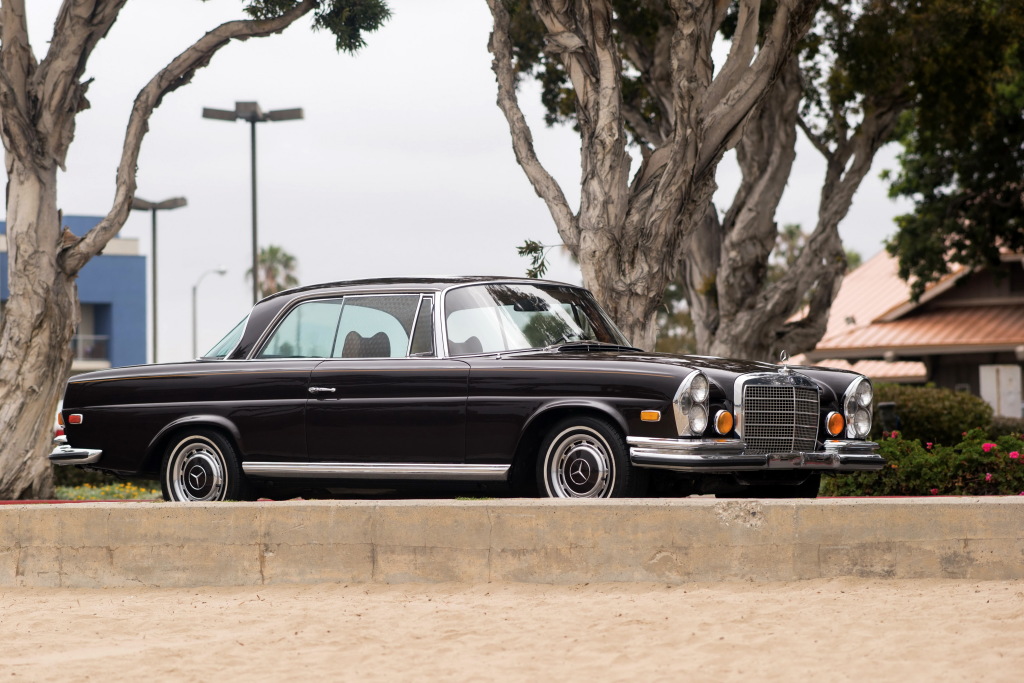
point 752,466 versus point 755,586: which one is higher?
point 752,466

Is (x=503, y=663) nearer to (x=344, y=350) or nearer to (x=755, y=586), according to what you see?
(x=755, y=586)

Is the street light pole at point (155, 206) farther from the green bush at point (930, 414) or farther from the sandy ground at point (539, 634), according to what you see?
the sandy ground at point (539, 634)

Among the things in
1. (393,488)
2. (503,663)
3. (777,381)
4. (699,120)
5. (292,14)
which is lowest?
(503,663)

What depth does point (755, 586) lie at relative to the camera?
325 inches

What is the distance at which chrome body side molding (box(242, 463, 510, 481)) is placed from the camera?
29.3 ft

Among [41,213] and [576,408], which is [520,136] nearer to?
[41,213]

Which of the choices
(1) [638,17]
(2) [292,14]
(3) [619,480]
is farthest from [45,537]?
(1) [638,17]

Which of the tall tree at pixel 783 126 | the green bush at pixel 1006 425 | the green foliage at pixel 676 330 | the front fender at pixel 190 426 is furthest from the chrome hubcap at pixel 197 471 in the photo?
the green foliage at pixel 676 330

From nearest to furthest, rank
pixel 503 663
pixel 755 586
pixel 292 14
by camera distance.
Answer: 1. pixel 503 663
2. pixel 755 586
3. pixel 292 14

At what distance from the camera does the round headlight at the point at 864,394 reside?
941 cm

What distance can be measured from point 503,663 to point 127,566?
12.0 ft

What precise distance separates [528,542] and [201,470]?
2.61 meters

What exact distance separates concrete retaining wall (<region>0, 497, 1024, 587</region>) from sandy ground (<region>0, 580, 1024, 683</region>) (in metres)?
0.13

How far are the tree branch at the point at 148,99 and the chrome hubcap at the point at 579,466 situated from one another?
9601 millimetres
